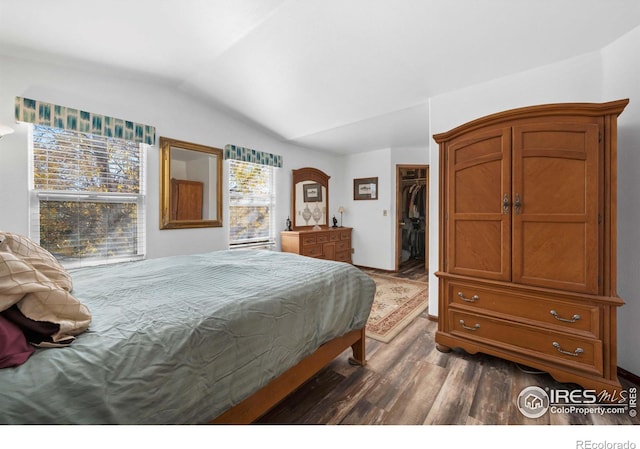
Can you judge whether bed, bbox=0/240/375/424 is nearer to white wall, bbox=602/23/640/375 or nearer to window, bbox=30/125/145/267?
window, bbox=30/125/145/267

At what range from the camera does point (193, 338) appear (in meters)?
0.95

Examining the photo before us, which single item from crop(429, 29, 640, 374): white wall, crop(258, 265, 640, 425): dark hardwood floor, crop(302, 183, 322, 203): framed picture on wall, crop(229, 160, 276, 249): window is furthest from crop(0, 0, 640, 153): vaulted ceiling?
crop(258, 265, 640, 425): dark hardwood floor

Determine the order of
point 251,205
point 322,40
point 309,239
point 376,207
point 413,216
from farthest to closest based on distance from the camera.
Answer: point 413,216
point 376,207
point 309,239
point 251,205
point 322,40

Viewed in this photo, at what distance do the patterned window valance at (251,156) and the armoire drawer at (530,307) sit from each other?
9.95ft

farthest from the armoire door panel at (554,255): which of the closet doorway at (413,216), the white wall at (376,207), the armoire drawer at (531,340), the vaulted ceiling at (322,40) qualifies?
the closet doorway at (413,216)

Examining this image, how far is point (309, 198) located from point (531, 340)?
3.78m

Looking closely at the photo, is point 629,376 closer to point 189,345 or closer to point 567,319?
point 567,319

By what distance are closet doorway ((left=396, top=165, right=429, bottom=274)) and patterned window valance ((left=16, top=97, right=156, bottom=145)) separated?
4.41 metres

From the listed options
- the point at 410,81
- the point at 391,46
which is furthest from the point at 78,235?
the point at 410,81

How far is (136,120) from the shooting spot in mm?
2818

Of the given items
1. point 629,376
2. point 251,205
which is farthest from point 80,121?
point 629,376

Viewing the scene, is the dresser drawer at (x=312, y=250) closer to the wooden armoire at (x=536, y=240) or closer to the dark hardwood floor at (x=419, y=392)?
the dark hardwood floor at (x=419, y=392)

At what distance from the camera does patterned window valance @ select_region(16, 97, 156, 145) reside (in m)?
2.18

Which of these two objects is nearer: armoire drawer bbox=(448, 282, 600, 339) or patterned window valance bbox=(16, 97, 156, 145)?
armoire drawer bbox=(448, 282, 600, 339)
